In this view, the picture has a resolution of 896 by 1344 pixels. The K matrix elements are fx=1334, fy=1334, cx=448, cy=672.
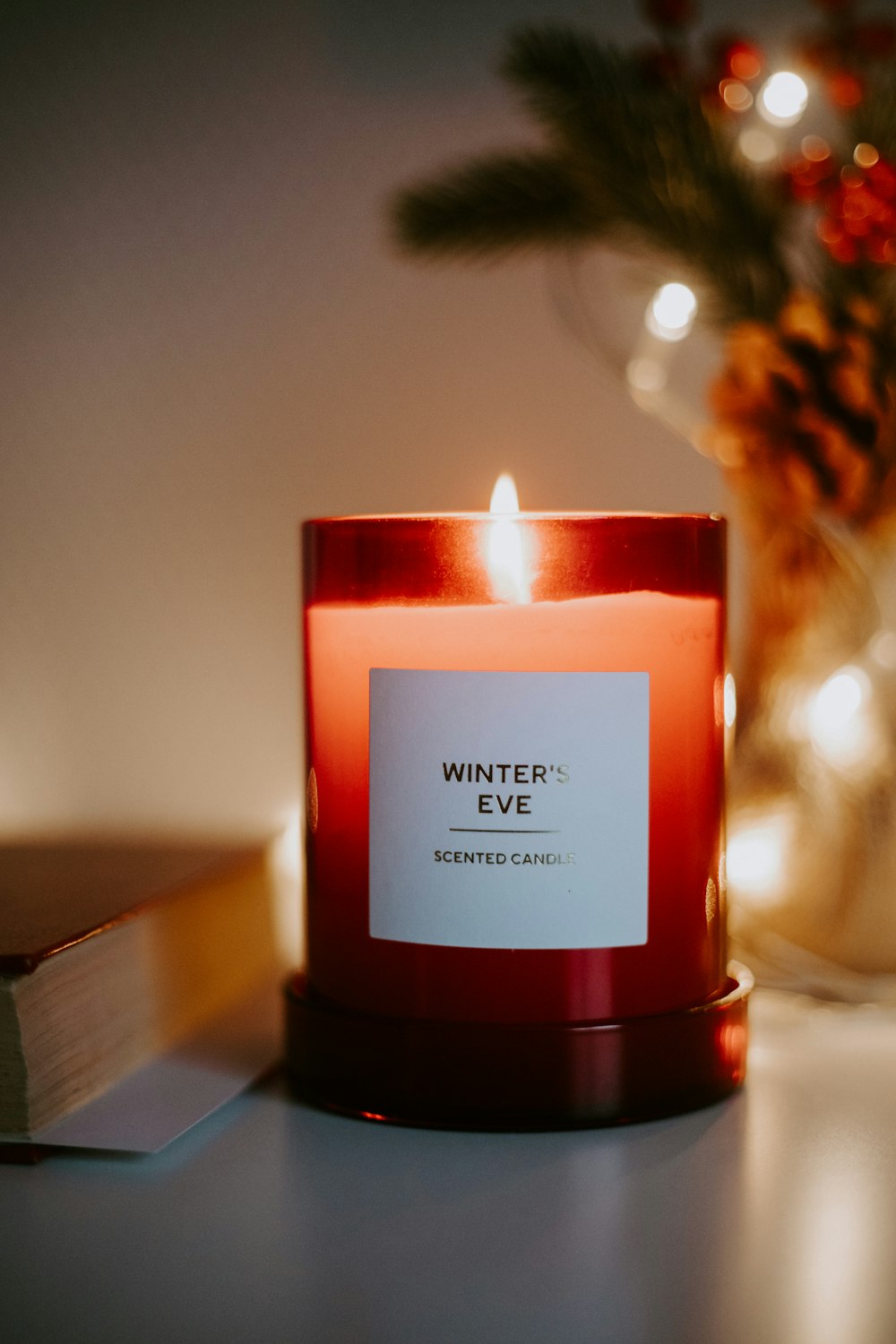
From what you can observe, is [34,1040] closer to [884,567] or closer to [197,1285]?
[197,1285]

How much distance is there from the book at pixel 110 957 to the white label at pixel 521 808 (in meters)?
0.12

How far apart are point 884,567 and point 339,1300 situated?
0.44m

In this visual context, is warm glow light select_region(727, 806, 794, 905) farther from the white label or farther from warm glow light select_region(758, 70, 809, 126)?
warm glow light select_region(758, 70, 809, 126)

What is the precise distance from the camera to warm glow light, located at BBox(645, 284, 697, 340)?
70cm

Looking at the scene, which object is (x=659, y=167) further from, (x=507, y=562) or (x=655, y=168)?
(x=507, y=562)

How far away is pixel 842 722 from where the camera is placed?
61 cm

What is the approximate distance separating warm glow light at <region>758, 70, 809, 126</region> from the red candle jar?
0.30 meters

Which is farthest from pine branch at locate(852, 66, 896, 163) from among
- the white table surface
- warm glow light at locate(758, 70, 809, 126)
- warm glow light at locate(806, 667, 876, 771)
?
the white table surface

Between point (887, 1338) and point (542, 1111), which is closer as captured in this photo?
point (887, 1338)

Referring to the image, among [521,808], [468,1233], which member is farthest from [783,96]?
[468,1233]

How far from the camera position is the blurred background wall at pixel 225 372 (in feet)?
2.40

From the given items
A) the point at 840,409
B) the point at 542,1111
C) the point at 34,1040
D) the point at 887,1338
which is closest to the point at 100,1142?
the point at 34,1040

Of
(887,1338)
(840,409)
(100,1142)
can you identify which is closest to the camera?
(887,1338)

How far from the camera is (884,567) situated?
647mm
